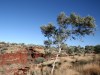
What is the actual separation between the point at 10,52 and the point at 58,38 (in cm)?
3479

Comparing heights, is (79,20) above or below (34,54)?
above

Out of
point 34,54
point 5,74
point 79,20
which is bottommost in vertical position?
point 5,74

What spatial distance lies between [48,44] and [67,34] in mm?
2943

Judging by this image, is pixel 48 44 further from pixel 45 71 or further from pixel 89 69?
pixel 89 69

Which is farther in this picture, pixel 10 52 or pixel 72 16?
pixel 10 52

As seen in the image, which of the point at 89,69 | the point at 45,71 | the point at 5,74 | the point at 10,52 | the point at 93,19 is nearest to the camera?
the point at 89,69

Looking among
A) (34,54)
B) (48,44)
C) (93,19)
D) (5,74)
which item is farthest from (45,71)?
(34,54)

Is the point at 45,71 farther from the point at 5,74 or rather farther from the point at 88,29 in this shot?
the point at 5,74

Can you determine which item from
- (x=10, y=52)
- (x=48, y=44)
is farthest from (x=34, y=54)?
(x=48, y=44)

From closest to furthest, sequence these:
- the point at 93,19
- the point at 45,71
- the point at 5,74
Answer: the point at 93,19, the point at 45,71, the point at 5,74

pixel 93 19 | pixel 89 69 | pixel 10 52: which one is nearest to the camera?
pixel 89 69

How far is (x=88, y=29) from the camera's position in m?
24.5

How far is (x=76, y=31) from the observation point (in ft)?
81.1

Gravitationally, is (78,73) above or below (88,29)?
below
